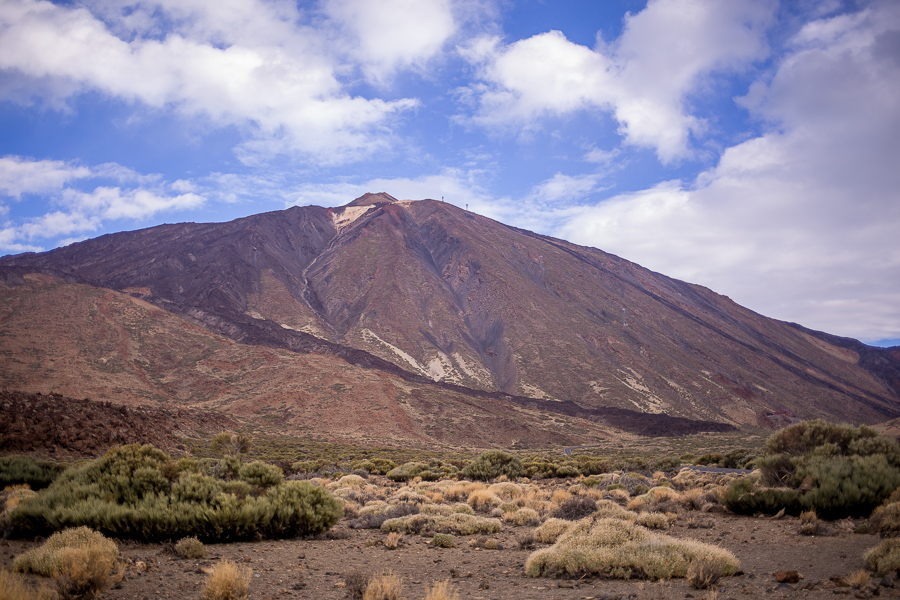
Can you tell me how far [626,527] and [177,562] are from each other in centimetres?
681

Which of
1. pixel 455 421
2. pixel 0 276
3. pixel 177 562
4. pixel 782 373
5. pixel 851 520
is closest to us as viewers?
pixel 177 562

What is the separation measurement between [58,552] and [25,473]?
470 inches

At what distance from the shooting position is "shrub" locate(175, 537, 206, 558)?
7699 millimetres

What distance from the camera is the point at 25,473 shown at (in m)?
15.3

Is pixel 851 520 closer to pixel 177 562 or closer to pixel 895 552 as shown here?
pixel 895 552

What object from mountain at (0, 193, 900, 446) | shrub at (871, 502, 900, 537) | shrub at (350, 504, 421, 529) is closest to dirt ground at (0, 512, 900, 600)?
shrub at (871, 502, 900, 537)

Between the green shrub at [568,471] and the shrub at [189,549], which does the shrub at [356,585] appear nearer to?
A: the shrub at [189,549]

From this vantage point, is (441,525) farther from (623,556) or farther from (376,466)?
(376,466)

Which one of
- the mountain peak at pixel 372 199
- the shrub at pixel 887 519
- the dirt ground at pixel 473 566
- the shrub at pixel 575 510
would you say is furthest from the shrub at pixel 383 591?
the mountain peak at pixel 372 199

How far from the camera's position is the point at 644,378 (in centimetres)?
9481

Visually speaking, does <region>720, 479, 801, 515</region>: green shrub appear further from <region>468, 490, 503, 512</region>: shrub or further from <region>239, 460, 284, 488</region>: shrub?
<region>239, 460, 284, 488</region>: shrub

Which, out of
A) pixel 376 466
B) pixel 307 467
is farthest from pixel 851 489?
pixel 307 467

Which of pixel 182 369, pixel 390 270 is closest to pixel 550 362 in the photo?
pixel 390 270

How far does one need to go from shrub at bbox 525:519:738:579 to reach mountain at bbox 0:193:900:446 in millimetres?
54864
